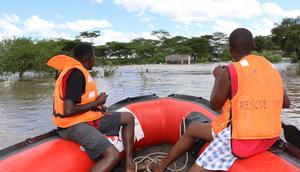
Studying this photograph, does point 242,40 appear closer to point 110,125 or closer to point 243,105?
point 243,105

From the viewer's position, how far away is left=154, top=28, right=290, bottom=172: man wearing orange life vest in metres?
2.43

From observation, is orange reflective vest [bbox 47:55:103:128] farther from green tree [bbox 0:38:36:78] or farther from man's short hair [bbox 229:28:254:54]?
green tree [bbox 0:38:36:78]

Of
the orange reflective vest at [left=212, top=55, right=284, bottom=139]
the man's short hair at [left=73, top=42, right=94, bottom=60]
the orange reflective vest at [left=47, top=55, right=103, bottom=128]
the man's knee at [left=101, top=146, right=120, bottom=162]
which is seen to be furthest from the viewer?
the man's short hair at [left=73, top=42, right=94, bottom=60]

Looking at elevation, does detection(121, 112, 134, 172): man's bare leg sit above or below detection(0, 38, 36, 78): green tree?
below

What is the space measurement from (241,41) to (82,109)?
1.17 m

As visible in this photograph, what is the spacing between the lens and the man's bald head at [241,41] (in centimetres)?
253

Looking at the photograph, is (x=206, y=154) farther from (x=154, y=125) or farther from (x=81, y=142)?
(x=154, y=125)

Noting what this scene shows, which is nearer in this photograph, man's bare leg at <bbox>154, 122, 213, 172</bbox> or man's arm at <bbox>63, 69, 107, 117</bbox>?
man's bare leg at <bbox>154, 122, 213, 172</bbox>

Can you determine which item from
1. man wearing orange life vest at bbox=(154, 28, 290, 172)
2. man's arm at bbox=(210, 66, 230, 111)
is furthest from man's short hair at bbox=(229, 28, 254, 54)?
man's arm at bbox=(210, 66, 230, 111)

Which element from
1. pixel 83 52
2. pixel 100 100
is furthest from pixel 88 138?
pixel 83 52

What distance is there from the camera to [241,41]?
8.34 ft

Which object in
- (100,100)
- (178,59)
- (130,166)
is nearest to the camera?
(100,100)

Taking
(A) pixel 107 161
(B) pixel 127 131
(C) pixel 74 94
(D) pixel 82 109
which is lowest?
(A) pixel 107 161

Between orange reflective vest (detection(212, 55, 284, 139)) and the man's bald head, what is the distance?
92 millimetres
